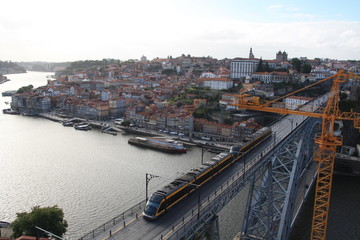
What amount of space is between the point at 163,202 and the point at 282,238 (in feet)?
20.8

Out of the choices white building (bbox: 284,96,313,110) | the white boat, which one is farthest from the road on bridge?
white building (bbox: 284,96,313,110)

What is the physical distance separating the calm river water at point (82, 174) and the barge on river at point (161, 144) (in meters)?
0.83

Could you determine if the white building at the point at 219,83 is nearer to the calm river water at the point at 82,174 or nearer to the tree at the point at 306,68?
the tree at the point at 306,68

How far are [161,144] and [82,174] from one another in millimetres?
9265

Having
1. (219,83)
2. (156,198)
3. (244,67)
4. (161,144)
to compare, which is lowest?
(161,144)

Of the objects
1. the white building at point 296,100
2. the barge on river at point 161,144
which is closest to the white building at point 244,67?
the white building at point 296,100

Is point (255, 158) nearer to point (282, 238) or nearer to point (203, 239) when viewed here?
point (282, 238)

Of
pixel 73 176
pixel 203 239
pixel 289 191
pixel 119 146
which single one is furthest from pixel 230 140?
pixel 203 239

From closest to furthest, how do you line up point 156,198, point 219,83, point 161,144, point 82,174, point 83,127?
point 156,198
point 82,174
point 161,144
point 83,127
point 219,83

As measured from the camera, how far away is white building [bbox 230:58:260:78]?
59.2 metres

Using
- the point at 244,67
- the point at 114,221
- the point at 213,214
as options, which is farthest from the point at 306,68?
the point at 114,221

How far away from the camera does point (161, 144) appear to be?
30141mm

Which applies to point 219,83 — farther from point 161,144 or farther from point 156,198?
point 156,198

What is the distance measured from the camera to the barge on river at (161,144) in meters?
29.2
